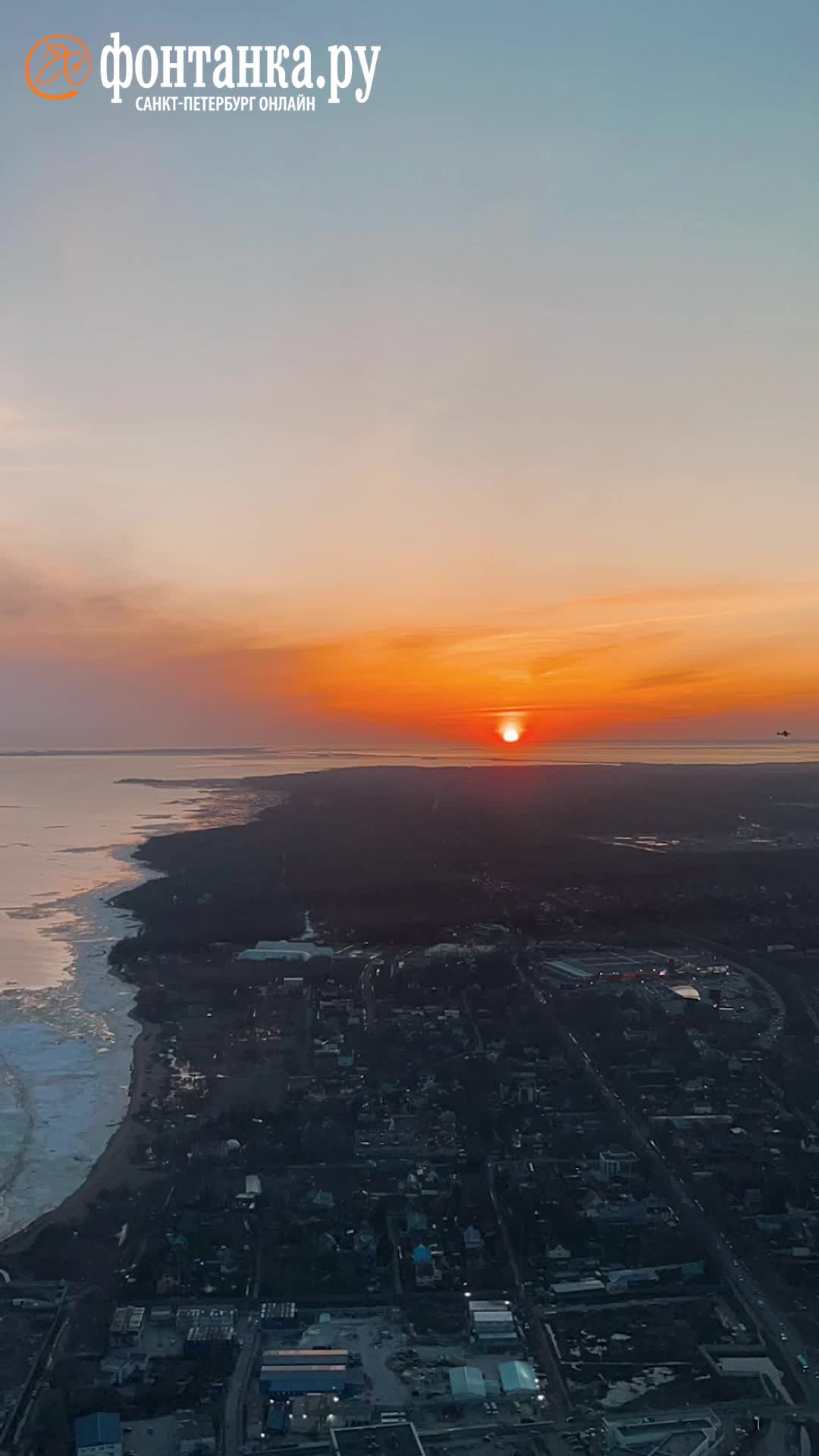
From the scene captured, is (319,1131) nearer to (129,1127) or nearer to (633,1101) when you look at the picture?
(129,1127)

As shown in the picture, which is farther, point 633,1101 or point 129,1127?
point 633,1101

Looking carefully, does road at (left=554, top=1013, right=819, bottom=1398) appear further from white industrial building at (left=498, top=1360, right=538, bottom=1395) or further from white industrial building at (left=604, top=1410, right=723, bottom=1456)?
white industrial building at (left=498, top=1360, right=538, bottom=1395)

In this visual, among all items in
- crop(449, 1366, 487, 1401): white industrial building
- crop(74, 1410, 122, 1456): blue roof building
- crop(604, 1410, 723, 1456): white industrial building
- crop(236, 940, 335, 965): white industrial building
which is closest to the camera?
crop(74, 1410, 122, 1456): blue roof building

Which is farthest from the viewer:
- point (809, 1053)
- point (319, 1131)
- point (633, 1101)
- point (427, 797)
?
point (427, 797)

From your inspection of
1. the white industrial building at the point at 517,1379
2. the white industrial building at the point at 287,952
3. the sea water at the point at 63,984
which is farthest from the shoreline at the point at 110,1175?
the white industrial building at the point at 287,952

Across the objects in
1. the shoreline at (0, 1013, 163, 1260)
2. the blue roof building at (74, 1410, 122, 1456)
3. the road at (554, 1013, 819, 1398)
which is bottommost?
the road at (554, 1013, 819, 1398)

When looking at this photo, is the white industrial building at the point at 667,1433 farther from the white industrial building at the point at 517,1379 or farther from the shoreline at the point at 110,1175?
the shoreline at the point at 110,1175

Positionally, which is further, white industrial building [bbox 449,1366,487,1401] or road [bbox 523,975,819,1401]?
road [bbox 523,975,819,1401]

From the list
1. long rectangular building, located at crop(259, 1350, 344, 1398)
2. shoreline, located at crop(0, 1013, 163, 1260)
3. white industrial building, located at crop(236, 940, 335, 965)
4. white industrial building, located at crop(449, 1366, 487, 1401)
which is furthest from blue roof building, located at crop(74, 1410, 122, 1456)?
white industrial building, located at crop(236, 940, 335, 965)

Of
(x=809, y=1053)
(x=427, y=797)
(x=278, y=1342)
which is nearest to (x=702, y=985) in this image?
(x=809, y=1053)

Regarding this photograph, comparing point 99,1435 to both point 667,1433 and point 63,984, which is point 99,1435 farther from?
point 63,984

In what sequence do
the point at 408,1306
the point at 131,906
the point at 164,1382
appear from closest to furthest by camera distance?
the point at 164,1382
the point at 408,1306
the point at 131,906
